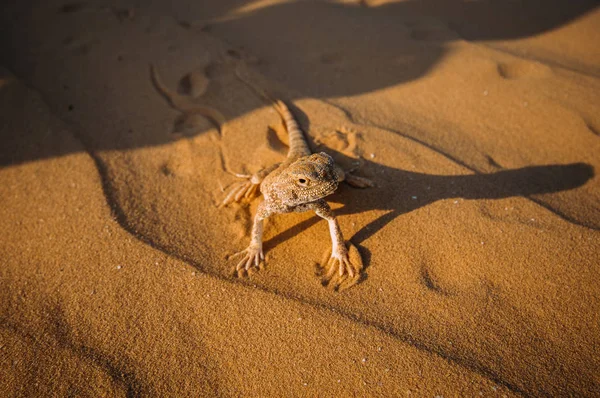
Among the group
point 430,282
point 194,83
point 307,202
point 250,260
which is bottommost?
point 250,260

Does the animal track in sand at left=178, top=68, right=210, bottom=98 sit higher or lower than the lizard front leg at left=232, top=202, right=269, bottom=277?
higher

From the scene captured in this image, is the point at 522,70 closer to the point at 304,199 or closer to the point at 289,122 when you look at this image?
the point at 289,122

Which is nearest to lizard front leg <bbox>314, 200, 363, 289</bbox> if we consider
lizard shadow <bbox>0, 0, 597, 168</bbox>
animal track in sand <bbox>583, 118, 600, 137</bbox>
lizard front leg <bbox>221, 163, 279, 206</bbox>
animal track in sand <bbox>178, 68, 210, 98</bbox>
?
lizard front leg <bbox>221, 163, 279, 206</bbox>

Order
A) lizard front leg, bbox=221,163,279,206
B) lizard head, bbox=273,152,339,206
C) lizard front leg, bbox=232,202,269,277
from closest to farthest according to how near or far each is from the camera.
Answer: lizard head, bbox=273,152,339,206, lizard front leg, bbox=232,202,269,277, lizard front leg, bbox=221,163,279,206

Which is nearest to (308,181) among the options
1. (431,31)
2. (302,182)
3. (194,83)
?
(302,182)

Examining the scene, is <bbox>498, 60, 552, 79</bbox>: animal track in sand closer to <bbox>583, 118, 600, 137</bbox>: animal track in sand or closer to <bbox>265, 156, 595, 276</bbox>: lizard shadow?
<bbox>583, 118, 600, 137</bbox>: animal track in sand

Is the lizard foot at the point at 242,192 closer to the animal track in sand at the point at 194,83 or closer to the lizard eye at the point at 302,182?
the lizard eye at the point at 302,182
